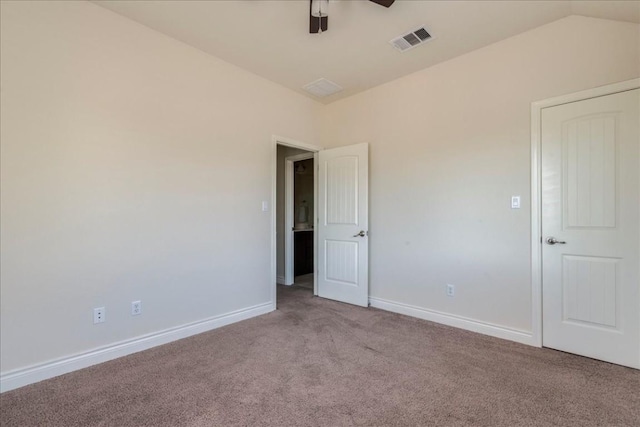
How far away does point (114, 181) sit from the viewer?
94.5 inches

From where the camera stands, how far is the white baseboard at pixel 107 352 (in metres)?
1.99

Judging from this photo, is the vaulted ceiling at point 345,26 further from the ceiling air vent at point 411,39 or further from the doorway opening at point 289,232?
the doorway opening at point 289,232

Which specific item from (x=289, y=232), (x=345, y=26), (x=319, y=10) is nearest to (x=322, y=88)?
(x=345, y=26)

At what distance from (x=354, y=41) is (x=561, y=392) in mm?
3106

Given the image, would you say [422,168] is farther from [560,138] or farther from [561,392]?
[561,392]

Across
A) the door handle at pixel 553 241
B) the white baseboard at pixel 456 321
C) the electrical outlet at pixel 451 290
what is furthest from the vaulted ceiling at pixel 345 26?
the white baseboard at pixel 456 321

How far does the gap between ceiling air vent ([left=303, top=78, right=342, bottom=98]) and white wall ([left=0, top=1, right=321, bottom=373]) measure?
0.74 m

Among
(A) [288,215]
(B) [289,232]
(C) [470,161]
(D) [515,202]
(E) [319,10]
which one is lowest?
(B) [289,232]

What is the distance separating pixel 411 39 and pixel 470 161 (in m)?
1.28

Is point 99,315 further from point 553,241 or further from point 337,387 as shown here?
point 553,241

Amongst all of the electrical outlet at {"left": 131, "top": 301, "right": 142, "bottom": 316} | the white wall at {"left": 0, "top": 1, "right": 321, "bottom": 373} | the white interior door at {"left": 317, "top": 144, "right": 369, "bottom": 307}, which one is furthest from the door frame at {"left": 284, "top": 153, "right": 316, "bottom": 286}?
the electrical outlet at {"left": 131, "top": 301, "right": 142, "bottom": 316}

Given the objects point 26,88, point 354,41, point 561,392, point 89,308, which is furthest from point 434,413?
point 26,88

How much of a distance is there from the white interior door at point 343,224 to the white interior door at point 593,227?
181cm

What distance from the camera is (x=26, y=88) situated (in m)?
2.03
